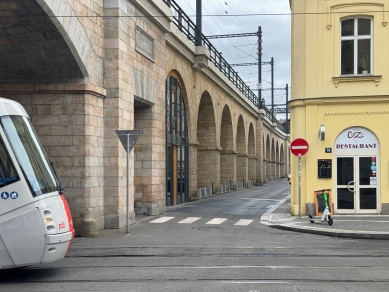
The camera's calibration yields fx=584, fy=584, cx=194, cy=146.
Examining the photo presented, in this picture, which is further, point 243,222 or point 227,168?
point 227,168

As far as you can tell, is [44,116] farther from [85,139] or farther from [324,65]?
[324,65]

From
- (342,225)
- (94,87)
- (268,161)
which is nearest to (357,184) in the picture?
(342,225)

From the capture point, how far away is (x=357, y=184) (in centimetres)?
1786

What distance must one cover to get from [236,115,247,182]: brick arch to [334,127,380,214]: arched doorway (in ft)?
86.0

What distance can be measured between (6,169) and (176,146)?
53.3 feet

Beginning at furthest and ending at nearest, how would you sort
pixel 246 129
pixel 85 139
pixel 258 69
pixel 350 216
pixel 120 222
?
pixel 258 69 → pixel 246 129 → pixel 350 216 → pixel 120 222 → pixel 85 139

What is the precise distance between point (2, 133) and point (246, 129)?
38.7 meters

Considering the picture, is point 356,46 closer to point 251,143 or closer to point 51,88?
point 51,88

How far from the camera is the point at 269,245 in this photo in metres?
12.2

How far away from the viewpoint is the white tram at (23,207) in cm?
774

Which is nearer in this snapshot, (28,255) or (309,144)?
(28,255)

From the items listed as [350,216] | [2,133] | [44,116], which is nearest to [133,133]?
[44,116]

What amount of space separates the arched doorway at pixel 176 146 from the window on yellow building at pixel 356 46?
6995mm

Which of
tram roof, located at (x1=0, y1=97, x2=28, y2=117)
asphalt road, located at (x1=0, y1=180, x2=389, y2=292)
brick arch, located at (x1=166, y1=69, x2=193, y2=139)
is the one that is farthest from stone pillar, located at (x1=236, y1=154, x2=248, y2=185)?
tram roof, located at (x1=0, y1=97, x2=28, y2=117)
